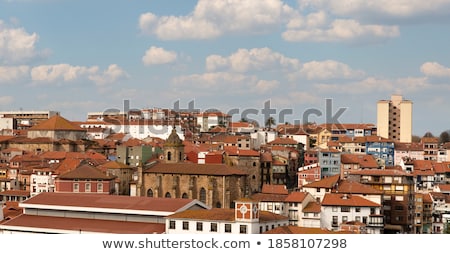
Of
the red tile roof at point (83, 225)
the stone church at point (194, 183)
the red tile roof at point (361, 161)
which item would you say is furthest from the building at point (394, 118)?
the red tile roof at point (83, 225)

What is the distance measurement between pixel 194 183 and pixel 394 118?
29148 mm

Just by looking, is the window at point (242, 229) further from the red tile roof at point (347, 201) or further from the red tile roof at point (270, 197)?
the red tile roof at point (270, 197)

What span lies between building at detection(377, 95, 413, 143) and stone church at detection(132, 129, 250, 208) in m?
26.9

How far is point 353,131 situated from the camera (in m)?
48.6

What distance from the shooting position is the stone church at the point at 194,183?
2459 centimetres

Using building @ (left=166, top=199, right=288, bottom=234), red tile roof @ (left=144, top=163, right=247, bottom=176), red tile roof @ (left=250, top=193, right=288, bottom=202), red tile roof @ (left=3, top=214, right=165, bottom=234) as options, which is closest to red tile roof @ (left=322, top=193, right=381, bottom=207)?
red tile roof @ (left=250, top=193, right=288, bottom=202)

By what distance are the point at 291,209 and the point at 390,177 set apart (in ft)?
11.1

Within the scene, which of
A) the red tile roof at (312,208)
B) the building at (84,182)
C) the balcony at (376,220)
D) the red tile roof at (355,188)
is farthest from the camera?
the building at (84,182)

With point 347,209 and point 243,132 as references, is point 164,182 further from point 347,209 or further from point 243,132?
point 243,132

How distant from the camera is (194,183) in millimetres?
24922

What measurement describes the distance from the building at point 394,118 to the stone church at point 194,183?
26902 mm

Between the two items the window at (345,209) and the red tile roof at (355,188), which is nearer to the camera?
the window at (345,209)

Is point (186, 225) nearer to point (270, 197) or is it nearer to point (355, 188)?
point (270, 197)
